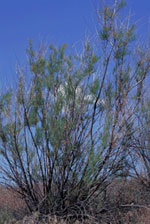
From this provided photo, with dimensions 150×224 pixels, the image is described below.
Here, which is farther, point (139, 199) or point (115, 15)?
point (139, 199)

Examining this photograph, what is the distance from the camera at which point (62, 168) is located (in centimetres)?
743

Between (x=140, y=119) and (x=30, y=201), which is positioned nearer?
(x=30, y=201)

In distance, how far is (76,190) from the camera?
7625 millimetres

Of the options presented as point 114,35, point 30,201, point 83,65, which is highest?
point 114,35

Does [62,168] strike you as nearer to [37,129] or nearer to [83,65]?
[37,129]

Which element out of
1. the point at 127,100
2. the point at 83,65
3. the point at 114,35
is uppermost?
the point at 114,35

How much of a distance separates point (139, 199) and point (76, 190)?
2.47 meters

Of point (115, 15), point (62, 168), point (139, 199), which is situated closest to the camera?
point (62, 168)

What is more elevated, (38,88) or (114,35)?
(114,35)

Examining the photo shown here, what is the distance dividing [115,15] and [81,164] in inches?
132

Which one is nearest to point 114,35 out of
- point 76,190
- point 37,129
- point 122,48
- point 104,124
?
point 122,48

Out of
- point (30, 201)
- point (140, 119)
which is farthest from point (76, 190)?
point (140, 119)

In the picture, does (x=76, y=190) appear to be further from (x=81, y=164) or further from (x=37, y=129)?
(x=37, y=129)

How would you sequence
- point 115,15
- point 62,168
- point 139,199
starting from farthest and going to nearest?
1. point 139,199
2. point 115,15
3. point 62,168
